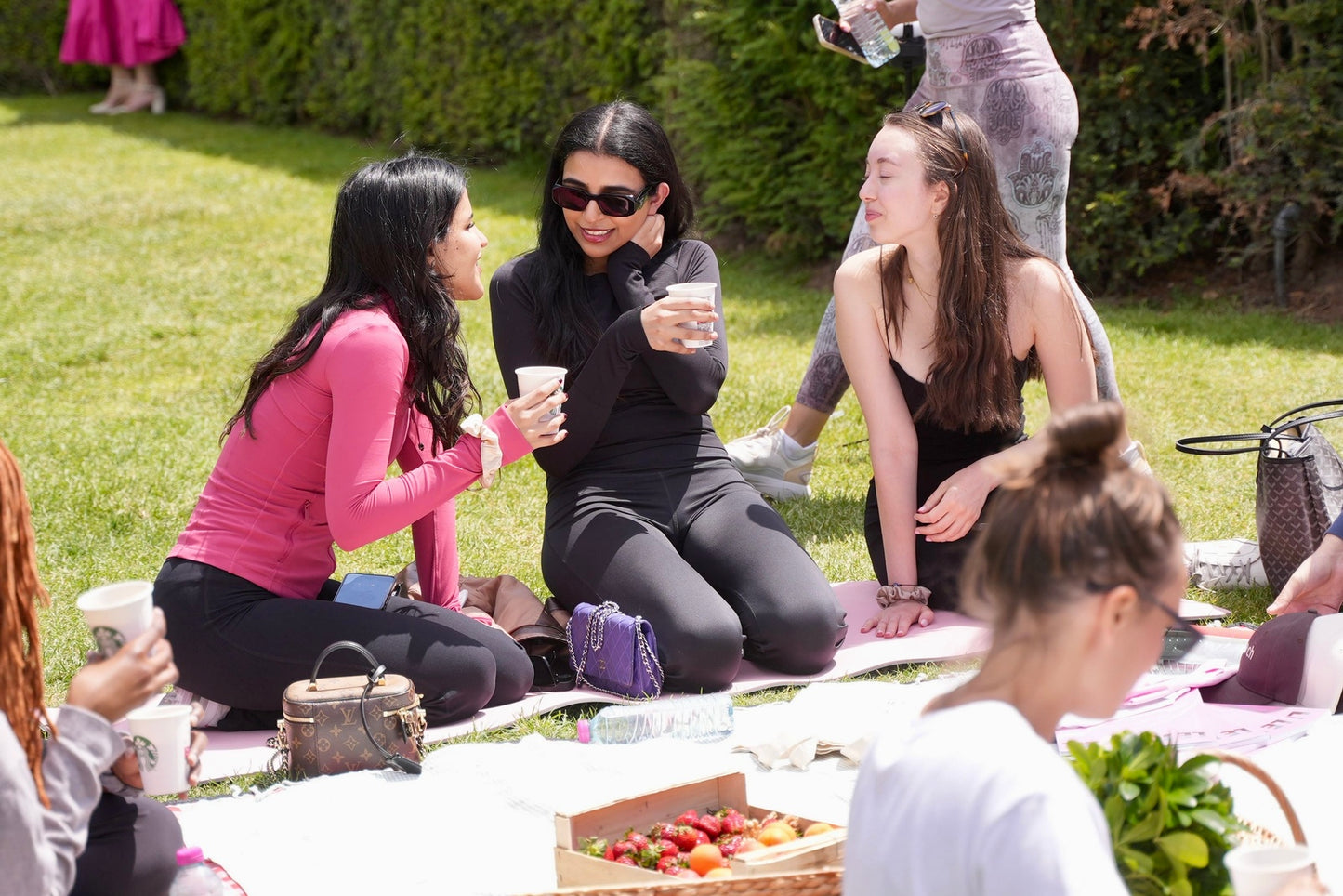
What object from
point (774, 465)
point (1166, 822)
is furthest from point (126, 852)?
point (774, 465)

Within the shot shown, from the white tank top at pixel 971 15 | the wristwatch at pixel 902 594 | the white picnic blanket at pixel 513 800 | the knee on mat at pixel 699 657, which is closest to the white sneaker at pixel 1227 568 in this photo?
the wristwatch at pixel 902 594

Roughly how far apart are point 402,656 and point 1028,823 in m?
2.36

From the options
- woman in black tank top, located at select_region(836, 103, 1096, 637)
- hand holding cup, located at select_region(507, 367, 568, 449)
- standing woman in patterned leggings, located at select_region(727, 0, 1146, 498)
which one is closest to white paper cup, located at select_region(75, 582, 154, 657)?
hand holding cup, located at select_region(507, 367, 568, 449)

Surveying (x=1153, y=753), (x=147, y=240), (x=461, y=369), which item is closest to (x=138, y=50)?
(x=147, y=240)

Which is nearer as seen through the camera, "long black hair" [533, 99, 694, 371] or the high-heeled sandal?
"long black hair" [533, 99, 694, 371]

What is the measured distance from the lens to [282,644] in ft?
11.6

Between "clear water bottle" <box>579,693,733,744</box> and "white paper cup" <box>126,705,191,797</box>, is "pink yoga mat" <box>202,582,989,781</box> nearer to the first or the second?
"clear water bottle" <box>579,693,733,744</box>

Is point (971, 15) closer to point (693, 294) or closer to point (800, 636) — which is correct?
point (693, 294)

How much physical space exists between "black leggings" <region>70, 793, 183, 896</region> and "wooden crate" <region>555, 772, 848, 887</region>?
724 millimetres

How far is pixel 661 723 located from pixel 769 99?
6.26 metres

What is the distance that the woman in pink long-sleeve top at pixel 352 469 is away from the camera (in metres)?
3.54

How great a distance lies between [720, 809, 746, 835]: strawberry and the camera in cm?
280

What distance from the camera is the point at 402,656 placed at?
3.63m

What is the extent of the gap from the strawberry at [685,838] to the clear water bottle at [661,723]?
89 cm
